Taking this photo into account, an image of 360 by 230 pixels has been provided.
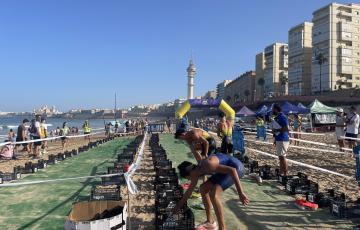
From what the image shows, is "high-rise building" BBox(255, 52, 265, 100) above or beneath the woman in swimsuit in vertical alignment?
above

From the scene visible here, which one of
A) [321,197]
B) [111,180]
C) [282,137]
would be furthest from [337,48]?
[111,180]

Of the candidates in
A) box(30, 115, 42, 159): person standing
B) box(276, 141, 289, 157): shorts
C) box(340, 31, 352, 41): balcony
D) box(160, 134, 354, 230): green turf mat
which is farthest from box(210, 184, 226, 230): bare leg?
box(340, 31, 352, 41): balcony

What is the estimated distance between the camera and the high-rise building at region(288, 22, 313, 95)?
112625 mm

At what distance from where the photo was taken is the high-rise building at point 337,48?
99.3m

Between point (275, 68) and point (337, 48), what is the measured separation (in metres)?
36.7

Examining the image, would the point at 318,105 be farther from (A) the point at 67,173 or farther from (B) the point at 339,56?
(B) the point at 339,56

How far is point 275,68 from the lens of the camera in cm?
13562

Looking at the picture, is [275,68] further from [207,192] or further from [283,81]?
[207,192]

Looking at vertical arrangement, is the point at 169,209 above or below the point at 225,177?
below

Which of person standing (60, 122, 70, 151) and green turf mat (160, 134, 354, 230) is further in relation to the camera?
person standing (60, 122, 70, 151)

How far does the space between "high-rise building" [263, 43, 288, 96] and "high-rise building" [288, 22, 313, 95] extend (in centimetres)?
1341

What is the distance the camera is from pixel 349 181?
9.67 m

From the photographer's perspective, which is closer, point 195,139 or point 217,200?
point 217,200

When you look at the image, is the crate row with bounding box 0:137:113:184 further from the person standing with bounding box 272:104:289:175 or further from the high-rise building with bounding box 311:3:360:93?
the high-rise building with bounding box 311:3:360:93
